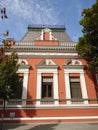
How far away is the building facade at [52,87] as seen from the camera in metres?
13.0

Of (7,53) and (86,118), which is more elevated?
(7,53)

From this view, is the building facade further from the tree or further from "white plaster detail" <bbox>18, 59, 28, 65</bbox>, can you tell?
the tree

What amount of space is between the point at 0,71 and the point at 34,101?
4.78 m

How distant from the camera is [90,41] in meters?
13.4

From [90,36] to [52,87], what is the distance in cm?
581

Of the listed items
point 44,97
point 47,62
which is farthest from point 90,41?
point 44,97

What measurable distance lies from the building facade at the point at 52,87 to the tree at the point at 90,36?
1741 mm

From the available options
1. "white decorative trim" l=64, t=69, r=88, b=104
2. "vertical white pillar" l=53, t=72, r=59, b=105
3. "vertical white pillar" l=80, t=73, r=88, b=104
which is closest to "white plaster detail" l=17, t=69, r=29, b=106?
"vertical white pillar" l=53, t=72, r=59, b=105

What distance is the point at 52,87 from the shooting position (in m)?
14.4

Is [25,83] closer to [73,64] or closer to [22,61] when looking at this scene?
[22,61]

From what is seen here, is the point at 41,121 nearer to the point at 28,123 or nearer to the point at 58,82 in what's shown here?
the point at 28,123

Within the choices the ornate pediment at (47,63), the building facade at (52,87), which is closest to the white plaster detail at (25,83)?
the building facade at (52,87)

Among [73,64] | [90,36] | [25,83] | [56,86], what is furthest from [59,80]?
[90,36]

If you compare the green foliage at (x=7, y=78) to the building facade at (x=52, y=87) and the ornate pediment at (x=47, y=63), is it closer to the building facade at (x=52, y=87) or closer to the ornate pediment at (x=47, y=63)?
the building facade at (x=52, y=87)
